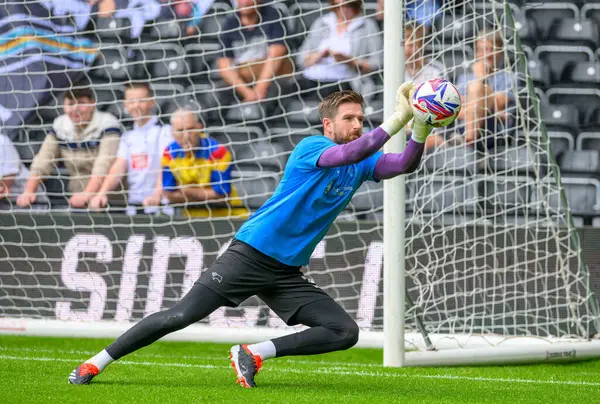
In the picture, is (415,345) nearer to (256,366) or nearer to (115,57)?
(256,366)

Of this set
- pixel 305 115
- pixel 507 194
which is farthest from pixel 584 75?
pixel 305 115

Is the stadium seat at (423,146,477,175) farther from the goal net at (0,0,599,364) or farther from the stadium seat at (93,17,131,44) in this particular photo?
the stadium seat at (93,17,131,44)

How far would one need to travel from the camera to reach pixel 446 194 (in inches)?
287

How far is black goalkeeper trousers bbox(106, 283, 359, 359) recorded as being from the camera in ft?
15.5

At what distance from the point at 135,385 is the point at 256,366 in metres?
0.63

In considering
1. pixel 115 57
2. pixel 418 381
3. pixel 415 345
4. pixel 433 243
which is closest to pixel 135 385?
pixel 418 381

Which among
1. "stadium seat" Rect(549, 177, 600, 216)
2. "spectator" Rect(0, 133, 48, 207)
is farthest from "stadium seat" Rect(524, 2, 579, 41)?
"spectator" Rect(0, 133, 48, 207)

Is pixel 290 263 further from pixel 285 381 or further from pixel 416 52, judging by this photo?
pixel 416 52

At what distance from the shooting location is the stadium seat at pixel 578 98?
9.10 meters

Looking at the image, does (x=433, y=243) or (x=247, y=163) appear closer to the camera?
(x=433, y=243)

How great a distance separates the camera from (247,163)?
8.81m

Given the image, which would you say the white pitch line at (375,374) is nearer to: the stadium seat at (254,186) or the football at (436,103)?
the football at (436,103)

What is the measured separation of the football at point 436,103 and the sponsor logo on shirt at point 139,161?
4279mm

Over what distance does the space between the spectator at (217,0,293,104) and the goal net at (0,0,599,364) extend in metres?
0.03
